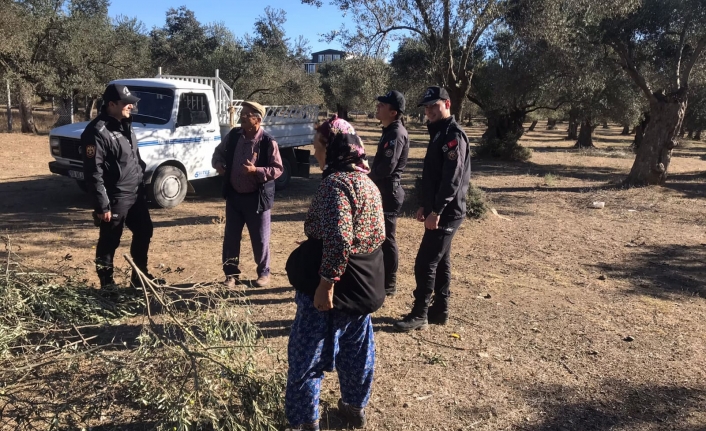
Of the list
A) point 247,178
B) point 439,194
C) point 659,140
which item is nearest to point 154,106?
point 247,178

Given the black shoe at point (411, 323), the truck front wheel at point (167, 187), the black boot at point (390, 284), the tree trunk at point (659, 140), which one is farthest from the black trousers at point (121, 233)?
the tree trunk at point (659, 140)

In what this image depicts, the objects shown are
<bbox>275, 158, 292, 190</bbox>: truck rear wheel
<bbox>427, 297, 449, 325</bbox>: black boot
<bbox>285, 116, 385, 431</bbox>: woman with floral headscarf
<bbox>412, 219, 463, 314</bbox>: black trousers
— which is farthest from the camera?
<bbox>275, 158, 292, 190</bbox>: truck rear wheel

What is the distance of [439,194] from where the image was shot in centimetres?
402

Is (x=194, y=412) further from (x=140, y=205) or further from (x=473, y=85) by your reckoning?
(x=473, y=85)

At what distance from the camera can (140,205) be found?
470 centimetres

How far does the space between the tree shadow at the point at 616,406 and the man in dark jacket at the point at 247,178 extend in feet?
9.34

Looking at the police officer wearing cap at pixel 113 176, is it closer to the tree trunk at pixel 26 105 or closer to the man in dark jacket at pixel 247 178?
the man in dark jacket at pixel 247 178

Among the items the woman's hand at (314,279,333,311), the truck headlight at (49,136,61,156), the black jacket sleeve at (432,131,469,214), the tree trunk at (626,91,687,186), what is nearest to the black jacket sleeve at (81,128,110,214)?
the woman's hand at (314,279,333,311)

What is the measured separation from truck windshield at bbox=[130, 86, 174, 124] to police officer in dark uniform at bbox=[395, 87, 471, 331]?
5962mm

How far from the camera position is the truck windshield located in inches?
345

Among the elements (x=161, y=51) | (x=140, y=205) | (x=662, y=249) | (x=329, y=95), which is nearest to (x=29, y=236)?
(x=140, y=205)

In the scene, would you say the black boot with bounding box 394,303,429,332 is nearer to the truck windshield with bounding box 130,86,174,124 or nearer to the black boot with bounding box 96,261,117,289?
the black boot with bounding box 96,261,117,289

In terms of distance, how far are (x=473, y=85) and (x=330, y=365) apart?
19848 millimetres

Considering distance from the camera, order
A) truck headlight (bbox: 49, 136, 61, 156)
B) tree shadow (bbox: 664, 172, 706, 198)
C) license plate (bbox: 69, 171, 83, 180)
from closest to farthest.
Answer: license plate (bbox: 69, 171, 83, 180)
truck headlight (bbox: 49, 136, 61, 156)
tree shadow (bbox: 664, 172, 706, 198)
